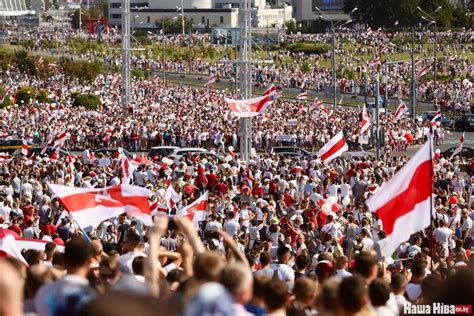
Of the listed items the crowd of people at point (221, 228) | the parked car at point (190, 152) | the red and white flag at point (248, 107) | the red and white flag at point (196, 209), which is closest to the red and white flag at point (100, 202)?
the crowd of people at point (221, 228)

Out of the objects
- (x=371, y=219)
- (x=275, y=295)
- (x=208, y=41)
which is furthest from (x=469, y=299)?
(x=208, y=41)

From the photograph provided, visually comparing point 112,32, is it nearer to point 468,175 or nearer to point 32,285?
point 468,175

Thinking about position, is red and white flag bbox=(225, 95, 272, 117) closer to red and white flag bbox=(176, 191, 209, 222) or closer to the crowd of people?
the crowd of people

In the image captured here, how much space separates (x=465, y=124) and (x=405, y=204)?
47.0 meters

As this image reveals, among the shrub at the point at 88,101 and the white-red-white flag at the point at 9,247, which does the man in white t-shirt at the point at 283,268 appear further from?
the shrub at the point at 88,101

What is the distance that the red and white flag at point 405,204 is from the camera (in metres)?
13.1

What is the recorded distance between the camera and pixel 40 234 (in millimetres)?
19625

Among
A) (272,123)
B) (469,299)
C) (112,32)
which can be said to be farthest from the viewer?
(112,32)

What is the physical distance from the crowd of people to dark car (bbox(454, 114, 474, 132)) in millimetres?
5564

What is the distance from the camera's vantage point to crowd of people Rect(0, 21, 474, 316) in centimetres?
776

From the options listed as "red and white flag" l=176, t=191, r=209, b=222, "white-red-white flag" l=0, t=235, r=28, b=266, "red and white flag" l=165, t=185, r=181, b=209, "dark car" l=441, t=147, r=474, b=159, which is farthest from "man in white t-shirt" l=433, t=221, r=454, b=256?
"dark car" l=441, t=147, r=474, b=159

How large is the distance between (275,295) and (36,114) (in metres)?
50.8

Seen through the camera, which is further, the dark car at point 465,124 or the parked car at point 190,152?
the dark car at point 465,124

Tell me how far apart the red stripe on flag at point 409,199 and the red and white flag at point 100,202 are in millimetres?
2867
